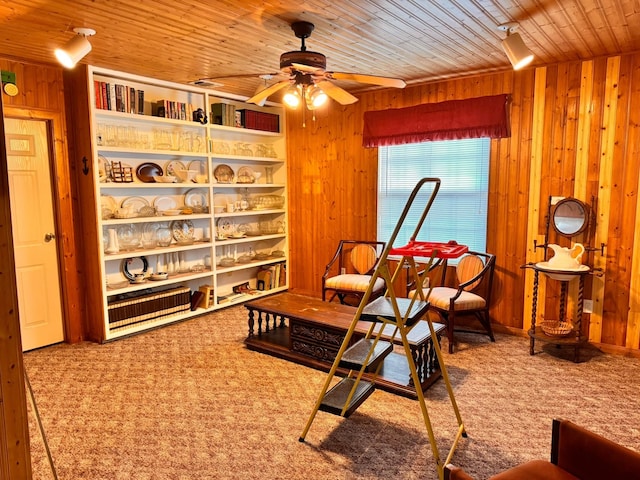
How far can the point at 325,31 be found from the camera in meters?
3.06

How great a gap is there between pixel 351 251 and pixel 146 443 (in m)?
3.21

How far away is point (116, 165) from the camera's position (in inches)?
167

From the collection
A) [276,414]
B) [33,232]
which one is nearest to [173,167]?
[33,232]

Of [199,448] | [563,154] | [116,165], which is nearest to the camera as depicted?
[199,448]

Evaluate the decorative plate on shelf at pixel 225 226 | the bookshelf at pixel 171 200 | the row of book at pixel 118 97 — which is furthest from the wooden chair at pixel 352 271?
the row of book at pixel 118 97

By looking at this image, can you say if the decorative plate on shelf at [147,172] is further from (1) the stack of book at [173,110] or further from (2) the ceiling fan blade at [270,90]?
(2) the ceiling fan blade at [270,90]

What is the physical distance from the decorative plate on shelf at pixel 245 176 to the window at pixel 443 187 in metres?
1.56

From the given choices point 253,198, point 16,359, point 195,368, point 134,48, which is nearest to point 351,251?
point 253,198

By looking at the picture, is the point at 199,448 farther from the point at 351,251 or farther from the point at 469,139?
the point at 469,139

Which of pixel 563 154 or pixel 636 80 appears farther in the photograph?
pixel 563 154

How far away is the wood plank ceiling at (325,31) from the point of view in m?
2.62

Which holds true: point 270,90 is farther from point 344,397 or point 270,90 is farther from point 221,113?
point 221,113

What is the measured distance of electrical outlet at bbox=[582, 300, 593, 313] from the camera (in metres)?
3.88

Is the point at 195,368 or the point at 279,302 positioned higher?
the point at 279,302
